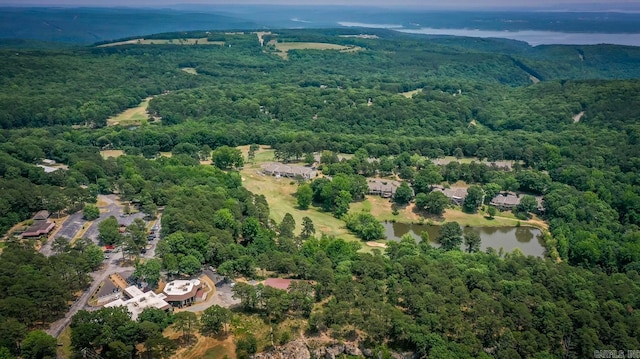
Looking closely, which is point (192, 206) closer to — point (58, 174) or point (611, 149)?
point (58, 174)

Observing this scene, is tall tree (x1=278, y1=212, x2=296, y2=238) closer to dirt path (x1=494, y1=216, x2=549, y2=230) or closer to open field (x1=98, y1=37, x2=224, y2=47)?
dirt path (x1=494, y1=216, x2=549, y2=230)

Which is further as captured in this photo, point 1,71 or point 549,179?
point 1,71

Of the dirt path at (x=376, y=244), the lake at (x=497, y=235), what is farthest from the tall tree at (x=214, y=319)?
the lake at (x=497, y=235)

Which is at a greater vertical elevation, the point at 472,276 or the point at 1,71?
the point at 1,71

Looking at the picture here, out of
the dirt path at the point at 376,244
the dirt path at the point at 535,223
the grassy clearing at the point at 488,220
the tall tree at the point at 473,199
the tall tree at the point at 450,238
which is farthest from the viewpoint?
the tall tree at the point at 473,199

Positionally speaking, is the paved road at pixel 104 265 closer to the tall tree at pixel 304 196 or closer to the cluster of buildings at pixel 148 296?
the cluster of buildings at pixel 148 296

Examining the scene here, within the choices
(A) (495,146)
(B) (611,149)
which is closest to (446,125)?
(A) (495,146)

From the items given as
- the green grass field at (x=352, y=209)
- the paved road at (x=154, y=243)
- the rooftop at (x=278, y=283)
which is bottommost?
the green grass field at (x=352, y=209)
